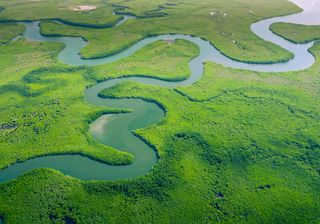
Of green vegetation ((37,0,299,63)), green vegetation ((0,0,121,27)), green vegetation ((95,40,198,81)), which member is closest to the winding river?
green vegetation ((95,40,198,81))

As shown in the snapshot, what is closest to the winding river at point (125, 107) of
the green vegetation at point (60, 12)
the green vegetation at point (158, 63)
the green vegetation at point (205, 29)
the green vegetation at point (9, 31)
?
the green vegetation at point (158, 63)

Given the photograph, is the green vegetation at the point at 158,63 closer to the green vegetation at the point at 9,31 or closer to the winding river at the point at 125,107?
the winding river at the point at 125,107

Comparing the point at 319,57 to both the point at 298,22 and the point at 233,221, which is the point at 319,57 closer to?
the point at 298,22

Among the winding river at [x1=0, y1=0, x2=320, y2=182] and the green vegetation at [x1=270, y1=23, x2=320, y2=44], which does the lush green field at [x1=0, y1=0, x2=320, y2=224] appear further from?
the green vegetation at [x1=270, y1=23, x2=320, y2=44]

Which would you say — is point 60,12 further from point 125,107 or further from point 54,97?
point 125,107

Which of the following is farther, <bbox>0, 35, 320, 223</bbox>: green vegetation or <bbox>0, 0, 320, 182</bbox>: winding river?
<bbox>0, 0, 320, 182</bbox>: winding river
